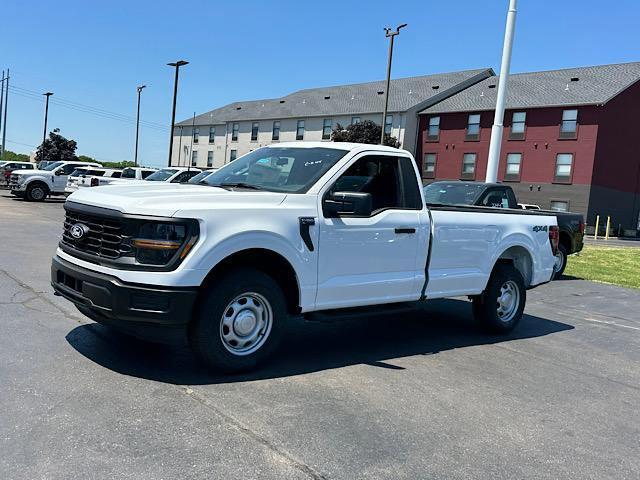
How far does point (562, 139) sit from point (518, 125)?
11.1 ft

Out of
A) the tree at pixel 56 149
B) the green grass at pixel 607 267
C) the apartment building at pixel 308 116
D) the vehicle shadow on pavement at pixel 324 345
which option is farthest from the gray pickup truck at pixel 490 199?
the tree at pixel 56 149

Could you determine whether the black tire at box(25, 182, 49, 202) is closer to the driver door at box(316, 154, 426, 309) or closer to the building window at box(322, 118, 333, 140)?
the driver door at box(316, 154, 426, 309)

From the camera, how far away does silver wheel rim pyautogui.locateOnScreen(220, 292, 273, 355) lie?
15.6 ft

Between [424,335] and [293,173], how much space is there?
2651 mm

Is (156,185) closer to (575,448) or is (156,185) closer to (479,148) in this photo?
(575,448)

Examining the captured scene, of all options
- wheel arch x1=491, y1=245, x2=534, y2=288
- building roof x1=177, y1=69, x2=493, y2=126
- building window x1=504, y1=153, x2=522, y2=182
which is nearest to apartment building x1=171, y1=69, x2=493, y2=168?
building roof x1=177, y1=69, x2=493, y2=126

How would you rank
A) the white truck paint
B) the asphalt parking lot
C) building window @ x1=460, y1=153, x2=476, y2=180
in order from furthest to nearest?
building window @ x1=460, y1=153, x2=476, y2=180
the white truck paint
the asphalt parking lot

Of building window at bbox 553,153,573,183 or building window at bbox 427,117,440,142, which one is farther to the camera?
building window at bbox 427,117,440,142

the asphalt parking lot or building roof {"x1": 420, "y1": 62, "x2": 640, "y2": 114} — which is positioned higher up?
building roof {"x1": 420, "y1": 62, "x2": 640, "y2": 114}

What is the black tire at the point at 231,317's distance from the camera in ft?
14.9

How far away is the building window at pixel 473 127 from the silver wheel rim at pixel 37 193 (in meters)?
31.0

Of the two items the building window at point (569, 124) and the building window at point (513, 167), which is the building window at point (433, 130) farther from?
the building window at point (569, 124)

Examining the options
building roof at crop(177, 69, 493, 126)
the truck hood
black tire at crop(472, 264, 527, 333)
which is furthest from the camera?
building roof at crop(177, 69, 493, 126)

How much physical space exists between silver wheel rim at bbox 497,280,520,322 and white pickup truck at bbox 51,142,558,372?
0.55 meters
